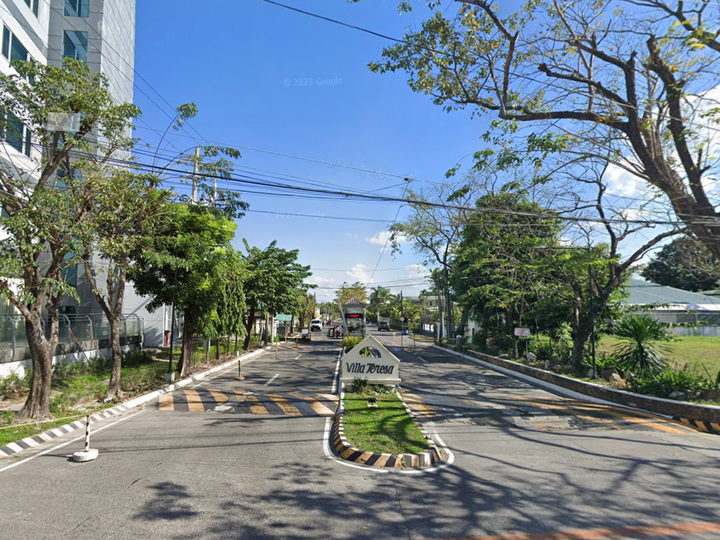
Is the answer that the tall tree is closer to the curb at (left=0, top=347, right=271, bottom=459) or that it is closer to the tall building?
the curb at (left=0, top=347, right=271, bottom=459)

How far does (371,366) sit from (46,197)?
9419mm

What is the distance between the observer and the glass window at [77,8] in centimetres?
2403

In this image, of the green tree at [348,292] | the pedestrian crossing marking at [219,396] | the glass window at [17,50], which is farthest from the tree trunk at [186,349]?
the green tree at [348,292]

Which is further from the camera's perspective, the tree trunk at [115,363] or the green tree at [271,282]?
the green tree at [271,282]

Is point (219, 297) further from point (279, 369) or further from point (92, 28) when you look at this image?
point (92, 28)

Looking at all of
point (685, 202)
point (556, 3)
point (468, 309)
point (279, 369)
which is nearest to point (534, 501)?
point (685, 202)

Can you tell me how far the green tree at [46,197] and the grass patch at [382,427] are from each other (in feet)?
23.6

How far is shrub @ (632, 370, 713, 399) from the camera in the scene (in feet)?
39.4

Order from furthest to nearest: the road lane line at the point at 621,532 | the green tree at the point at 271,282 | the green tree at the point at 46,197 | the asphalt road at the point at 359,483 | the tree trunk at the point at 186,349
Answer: the green tree at the point at 271,282 → the tree trunk at the point at 186,349 → the green tree at the point at 46,197 → the asphalt road at the point at 359,483 → the road lane line at the point at 621,532

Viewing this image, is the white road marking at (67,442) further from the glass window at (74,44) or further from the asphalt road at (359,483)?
the glass window at (74,44)

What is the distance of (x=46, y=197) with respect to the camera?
30.1 ft

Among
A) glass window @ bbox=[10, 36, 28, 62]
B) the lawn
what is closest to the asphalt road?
the lawn

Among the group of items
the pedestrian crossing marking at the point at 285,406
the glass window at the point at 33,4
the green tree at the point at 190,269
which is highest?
the glass window at the point at 33,4

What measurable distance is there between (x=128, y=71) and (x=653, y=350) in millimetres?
32988
